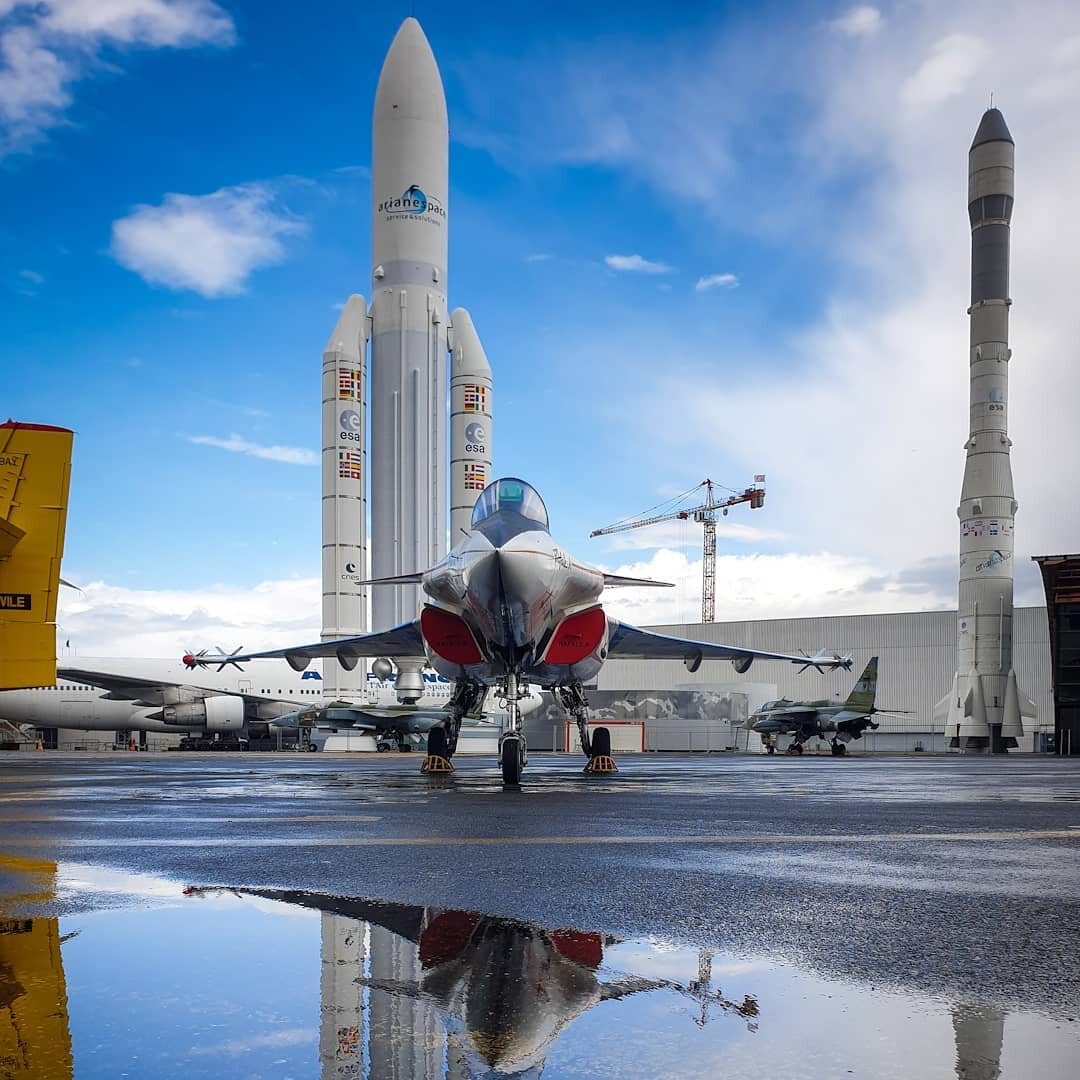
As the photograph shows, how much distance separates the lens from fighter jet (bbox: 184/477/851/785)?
12.7 m

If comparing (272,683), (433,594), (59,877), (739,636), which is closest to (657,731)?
(739,636)

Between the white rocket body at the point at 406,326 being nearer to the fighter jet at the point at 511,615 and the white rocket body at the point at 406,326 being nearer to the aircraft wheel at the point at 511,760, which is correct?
the fighter jet at the point at 511,615

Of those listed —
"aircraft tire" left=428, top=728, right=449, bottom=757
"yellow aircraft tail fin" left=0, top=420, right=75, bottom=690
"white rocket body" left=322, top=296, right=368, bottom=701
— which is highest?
"white rocket body" left=322, top=296, right=368, bottom=701

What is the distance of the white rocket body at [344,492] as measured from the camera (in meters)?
46.9

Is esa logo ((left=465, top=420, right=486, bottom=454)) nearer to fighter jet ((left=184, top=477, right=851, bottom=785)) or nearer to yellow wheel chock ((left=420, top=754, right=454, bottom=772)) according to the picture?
fighter jet ((left=184, top=477, right=851, bottom=785))

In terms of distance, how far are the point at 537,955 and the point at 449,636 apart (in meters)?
11.6

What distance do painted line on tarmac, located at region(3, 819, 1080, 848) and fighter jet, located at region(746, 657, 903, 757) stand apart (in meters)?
36.7

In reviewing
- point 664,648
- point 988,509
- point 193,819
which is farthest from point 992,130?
point 193,819

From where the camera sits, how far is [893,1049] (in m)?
2.09

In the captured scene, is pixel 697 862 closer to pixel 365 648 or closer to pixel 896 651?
pixel 365 648

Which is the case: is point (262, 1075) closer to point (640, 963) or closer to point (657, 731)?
point (640, 963)

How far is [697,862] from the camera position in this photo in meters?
5.35

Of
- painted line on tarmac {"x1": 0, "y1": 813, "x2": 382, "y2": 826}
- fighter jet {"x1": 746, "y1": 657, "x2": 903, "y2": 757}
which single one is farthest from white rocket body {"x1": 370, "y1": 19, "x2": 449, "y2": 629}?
painted line on tarmac {"x1": 0, "y1": 813, "x2": 382, "y2": 826}

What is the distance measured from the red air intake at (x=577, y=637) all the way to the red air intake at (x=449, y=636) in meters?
1.08
